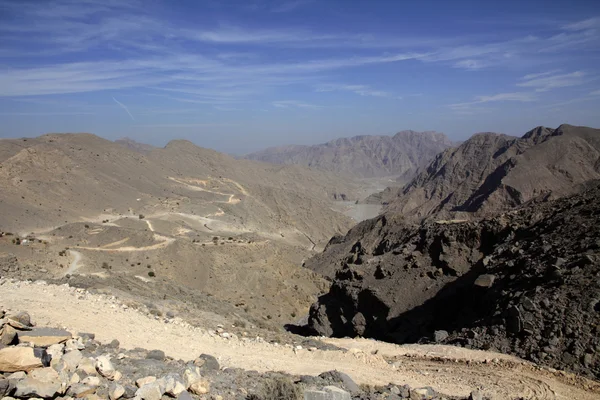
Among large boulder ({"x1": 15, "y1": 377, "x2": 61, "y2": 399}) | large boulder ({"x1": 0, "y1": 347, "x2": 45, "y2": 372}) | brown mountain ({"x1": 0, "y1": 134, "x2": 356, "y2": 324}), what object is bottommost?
brown mountain ({"x1": 0, "y1": 134, "x2": 356, "y2": 324})

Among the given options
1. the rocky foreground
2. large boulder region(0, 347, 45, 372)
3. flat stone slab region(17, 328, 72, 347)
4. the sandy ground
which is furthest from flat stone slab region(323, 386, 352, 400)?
flat stone slab region(17, 328, 72, 347)

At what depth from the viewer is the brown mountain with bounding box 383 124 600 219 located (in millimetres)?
68875

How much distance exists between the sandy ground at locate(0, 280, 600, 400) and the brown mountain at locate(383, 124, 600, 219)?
157ft

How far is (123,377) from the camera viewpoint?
6.99m

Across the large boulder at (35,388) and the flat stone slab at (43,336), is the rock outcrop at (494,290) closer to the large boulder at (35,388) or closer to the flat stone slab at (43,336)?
the flat stone slab at (43,336)

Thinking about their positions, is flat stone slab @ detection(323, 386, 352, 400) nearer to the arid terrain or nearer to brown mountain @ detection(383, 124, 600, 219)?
A: the arid terrain

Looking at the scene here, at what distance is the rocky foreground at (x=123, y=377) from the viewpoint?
19.5ft

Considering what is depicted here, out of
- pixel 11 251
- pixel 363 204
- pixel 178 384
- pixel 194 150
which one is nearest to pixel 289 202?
pixel 194 150

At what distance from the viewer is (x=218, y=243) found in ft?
133

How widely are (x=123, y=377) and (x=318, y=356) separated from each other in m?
5.49

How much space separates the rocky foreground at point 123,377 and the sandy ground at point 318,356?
924 mm

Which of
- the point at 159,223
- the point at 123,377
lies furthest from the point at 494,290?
the point at 159,223

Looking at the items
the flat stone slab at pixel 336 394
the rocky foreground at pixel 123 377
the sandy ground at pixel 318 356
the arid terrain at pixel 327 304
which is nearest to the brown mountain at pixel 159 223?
the arid terrain at pixel 327 304

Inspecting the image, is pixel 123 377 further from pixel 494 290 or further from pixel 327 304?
pixel 327 304
